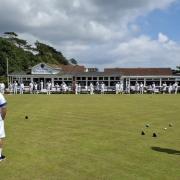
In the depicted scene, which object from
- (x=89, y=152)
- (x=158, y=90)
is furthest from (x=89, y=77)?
(x=89, y=152)

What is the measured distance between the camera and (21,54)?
334 ft

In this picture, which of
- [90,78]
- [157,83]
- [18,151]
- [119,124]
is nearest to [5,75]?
[90,78]

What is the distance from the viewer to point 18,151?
11.5 m

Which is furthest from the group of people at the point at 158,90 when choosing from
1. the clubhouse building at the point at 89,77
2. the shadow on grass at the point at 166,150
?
the shadow on grass at the point at 166,150

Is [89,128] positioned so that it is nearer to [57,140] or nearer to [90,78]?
[57,140]

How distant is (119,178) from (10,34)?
345 ft

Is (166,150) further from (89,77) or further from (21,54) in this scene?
(21,54)

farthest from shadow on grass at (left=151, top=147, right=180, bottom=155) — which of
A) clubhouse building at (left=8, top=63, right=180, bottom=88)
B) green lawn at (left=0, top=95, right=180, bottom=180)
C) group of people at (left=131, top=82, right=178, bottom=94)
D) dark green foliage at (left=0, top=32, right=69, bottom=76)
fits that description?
dark green foliage at (left=0, top=32, right=69, bottom=76)

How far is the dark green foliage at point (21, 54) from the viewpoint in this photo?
92.8m

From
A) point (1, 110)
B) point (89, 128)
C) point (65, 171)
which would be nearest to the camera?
point (65, 171)

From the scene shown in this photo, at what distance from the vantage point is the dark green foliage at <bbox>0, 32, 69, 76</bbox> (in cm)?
9282

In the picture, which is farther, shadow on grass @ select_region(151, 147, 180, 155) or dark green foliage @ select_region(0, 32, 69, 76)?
dark green foliage @ select_region(0, 32, 69, 76)

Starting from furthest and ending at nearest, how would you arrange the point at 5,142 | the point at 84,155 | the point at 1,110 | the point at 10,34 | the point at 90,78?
the point at 10,34
the point at 90,78
the point at 5,142
the point at 84,155
the point at 1,110

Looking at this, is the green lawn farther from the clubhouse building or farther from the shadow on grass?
the clubhouse building
